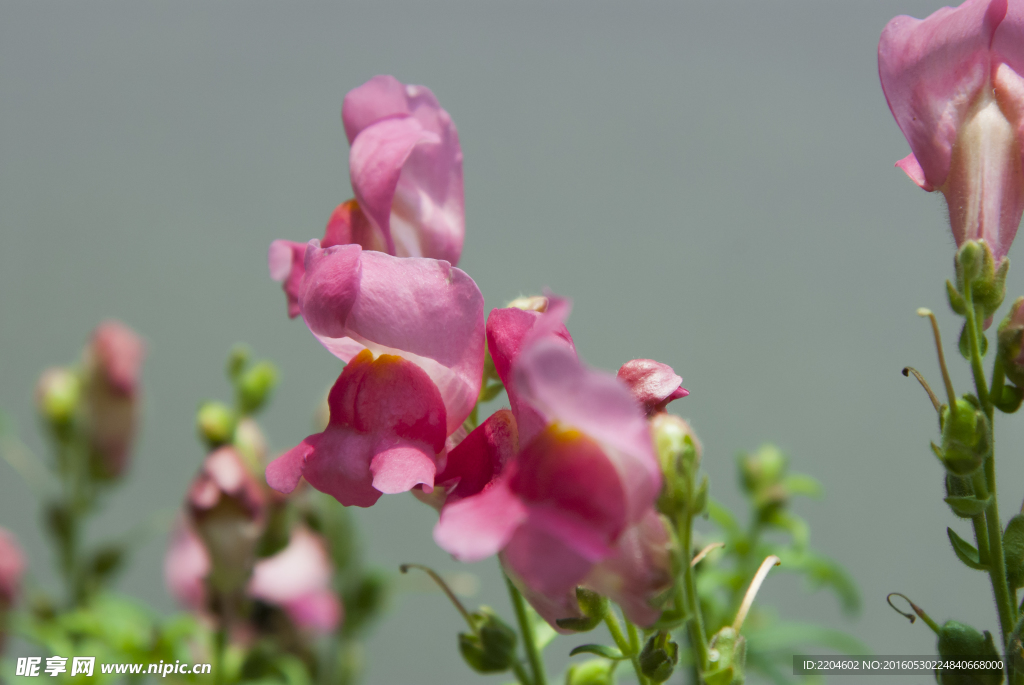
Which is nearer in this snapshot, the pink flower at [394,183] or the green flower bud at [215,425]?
the pink flower at [394,183]

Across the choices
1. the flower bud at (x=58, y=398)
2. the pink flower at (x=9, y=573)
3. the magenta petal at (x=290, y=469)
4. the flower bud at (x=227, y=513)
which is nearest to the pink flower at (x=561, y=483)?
the magenta petal at (x=290, y=469)

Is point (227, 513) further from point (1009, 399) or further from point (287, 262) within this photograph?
point (1009, 399)

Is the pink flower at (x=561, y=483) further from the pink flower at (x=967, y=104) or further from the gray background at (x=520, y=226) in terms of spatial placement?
the gray background at (x=520, y=226)

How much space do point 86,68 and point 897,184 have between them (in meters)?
2.09

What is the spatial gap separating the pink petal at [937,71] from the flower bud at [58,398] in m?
1.06


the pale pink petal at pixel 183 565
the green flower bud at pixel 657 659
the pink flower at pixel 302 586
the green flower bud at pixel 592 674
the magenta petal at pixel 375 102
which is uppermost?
the magenta petal at pixel 375 102

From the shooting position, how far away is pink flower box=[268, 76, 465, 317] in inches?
19.2

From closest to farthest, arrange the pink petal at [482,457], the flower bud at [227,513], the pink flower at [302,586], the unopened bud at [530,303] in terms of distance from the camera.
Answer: the pink petal at [482,457], the unopened bud at [530,303], the flower bud at [227,513], the pink flower at [302,586]

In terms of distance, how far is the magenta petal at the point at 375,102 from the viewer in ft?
1.73

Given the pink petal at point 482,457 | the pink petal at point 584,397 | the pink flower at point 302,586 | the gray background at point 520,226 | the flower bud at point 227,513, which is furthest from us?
the gray background at point 520,226

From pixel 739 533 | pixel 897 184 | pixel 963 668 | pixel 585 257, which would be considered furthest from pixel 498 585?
pixel 963 668

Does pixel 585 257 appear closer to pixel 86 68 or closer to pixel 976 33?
pixel 86 68

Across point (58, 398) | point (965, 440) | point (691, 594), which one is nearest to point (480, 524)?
point (691, 594)

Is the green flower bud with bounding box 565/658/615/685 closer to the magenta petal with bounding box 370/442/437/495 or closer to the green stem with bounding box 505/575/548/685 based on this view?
the green stem with bounding box 505/575/548/685
